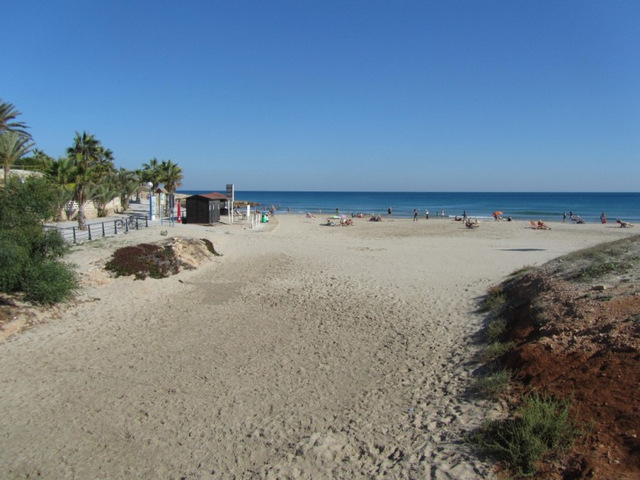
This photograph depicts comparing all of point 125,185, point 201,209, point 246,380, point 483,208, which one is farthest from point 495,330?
point 483,208

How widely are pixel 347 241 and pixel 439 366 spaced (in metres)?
20.0

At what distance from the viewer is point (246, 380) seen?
8047mm

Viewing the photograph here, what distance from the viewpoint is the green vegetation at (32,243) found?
35.1 feet

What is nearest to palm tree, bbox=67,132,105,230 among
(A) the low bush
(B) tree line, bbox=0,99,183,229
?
(B) tree line, bbox=0,99,183,229

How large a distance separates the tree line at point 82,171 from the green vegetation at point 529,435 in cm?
1179

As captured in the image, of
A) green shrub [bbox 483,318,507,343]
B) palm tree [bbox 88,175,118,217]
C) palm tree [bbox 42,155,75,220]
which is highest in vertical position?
palm tree [bbox 42,155,75,220]

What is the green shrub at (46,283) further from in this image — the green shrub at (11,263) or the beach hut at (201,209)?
the beach hut at (201,209)

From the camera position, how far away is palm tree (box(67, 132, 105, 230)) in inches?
943

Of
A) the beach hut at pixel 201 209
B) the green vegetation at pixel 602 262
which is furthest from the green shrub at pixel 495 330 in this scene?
the beach hut at pixel 201 209

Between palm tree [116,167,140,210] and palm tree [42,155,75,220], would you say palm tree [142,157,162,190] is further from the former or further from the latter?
palm tree [42,155,75,220]

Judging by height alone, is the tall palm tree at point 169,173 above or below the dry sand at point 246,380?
above

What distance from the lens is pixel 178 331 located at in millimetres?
10812

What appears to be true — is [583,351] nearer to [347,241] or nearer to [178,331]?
[178,331]

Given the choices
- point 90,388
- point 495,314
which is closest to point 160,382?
point 90,388
